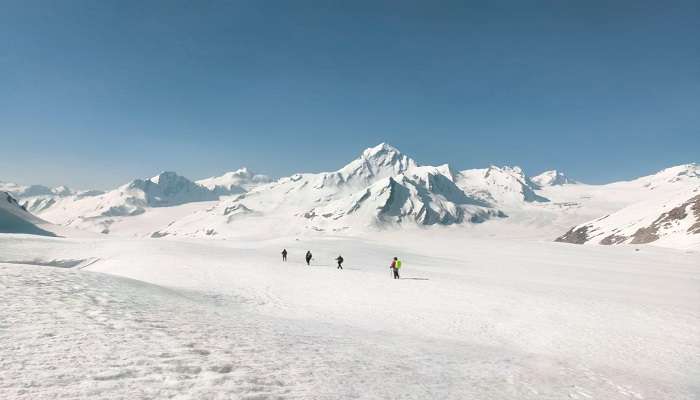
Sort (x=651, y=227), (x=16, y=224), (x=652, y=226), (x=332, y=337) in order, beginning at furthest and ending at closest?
(x=652, y=226), (x=651, y=227), (x=16, y=224), (x=332, y=337)

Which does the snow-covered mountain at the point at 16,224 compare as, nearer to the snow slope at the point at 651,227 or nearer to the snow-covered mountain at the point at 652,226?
the snow slope at the point at 651,227

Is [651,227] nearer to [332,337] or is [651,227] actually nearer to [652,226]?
[652,226]

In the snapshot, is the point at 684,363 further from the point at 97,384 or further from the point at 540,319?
the point at 97,384

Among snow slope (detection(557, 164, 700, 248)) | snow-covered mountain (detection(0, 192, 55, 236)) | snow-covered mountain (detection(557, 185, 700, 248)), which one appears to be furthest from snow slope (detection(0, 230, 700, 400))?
snow-covered mountain (detection(0, 192, 55, 236))

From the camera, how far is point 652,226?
414 feet

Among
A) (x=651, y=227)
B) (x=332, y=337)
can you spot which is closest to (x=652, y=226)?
(x=651, y=227)

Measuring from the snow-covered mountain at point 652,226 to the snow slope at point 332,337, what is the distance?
281 ft

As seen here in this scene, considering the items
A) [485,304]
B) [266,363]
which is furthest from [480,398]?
[485,304]

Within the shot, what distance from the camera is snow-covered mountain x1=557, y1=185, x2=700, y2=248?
337 feet

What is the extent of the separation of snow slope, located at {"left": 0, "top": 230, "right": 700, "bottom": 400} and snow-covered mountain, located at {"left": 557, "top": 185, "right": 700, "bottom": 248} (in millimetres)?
85523

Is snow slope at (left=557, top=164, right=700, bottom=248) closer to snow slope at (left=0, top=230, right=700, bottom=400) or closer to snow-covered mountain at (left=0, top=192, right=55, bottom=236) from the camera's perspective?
snow slope at (left=0, top=230, right=700, bottom=400)

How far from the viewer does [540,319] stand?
20.0 metres

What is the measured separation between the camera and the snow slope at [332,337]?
8.41m

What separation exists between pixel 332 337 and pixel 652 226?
145296 millimetres
